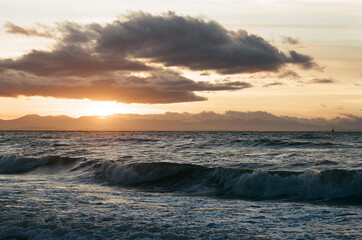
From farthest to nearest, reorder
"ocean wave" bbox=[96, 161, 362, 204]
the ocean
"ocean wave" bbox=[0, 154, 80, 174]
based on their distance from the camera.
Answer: "ocean wave" bbox=[0, 154, 80, 174] < "ocean wave" bbox=[96, 161, 362, 204] < the ocean

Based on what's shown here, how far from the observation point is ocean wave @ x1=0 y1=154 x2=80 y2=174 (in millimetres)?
31578

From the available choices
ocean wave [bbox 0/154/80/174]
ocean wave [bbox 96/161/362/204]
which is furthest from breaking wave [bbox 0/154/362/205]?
ocean wave [bbox 0/154/80/174]

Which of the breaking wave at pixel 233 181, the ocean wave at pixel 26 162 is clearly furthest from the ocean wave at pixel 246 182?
the ocean wave at pixel 26 162

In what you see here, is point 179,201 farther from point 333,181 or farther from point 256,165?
point 256,165

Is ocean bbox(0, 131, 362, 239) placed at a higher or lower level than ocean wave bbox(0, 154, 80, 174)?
higher

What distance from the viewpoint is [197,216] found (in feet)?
40.0

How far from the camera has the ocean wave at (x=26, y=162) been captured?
31.6 m

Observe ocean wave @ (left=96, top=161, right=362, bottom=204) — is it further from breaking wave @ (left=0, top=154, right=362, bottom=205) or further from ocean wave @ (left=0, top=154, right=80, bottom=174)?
ocean wave @ (left=0, top=154, right=80, bottom=174)

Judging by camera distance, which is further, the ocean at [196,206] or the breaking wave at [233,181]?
the breaking wave at [233,181]

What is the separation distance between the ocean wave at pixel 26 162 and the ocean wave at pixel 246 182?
26.4ft

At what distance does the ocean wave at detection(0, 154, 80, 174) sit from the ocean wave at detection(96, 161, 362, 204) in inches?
317

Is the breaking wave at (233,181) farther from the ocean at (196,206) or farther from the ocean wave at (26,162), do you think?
the ocean wave at (26,162)

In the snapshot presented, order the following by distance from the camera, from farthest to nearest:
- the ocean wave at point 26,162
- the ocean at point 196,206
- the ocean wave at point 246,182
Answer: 1. the ocean wave at point 26,162
2. the ocean wave at point 246,182
3. the ocean at point 196,206

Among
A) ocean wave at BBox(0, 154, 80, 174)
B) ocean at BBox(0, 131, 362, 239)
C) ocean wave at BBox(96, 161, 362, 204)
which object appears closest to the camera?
ocean at BBox(0, 131, 362, 239)
